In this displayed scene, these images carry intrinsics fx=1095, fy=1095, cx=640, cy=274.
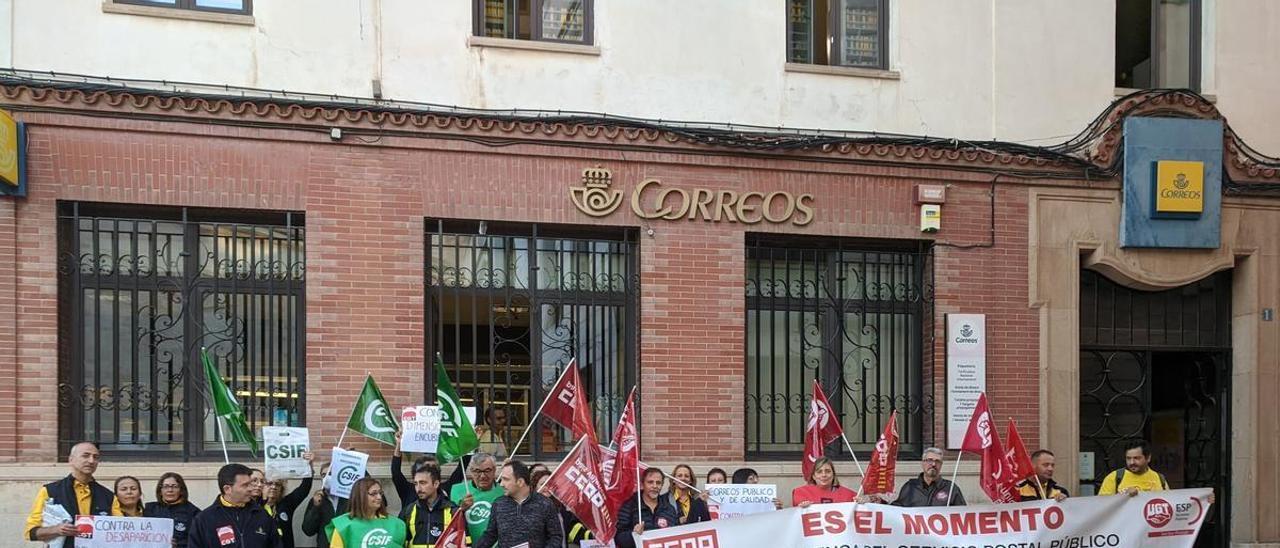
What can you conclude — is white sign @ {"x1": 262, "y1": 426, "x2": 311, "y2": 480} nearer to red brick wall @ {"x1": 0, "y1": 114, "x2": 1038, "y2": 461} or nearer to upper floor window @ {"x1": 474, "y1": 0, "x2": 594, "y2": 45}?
red brick wall @ {"x1": 0, "y1": 114, "x2": 1038, "y2": 461}

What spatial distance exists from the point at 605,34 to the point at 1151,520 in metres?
6.20

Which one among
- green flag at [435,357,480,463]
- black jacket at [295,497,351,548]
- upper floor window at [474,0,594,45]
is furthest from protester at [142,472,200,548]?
upper floor window at [474,0,594,45]

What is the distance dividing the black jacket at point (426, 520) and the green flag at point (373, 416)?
1.05 meters

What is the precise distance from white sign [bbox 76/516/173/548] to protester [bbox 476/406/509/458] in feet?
10.1

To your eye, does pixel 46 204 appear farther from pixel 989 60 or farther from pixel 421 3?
pixel 989 60

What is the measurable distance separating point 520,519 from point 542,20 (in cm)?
492

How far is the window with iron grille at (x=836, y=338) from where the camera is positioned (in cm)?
1072

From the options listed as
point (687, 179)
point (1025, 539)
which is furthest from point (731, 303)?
point (1025, 539)

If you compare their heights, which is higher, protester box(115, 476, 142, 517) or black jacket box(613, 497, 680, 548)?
protester box(115, 476, 142, 517)

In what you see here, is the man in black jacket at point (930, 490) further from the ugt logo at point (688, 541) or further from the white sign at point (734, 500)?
the ugt logo at point (688, 541)

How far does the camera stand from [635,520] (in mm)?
8117

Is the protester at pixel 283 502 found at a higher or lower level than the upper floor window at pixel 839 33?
lower

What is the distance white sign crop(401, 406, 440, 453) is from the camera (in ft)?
29.3

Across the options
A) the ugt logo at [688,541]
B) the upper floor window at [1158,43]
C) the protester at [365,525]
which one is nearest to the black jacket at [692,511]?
the ugt logo at [688,541]
